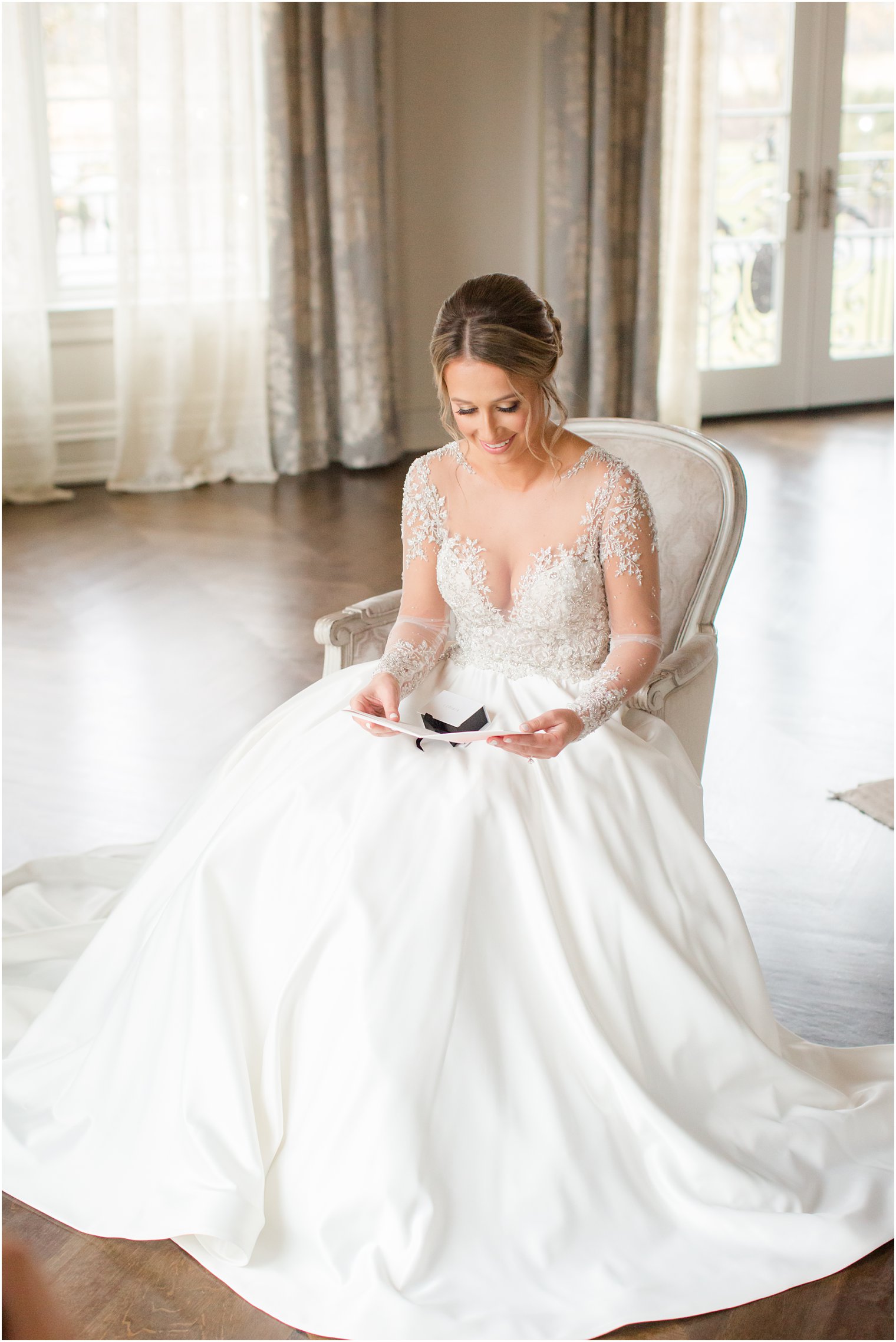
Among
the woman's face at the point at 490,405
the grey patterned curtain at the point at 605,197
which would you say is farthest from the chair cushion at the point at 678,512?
the grey patterned curtain at the point at 605,197

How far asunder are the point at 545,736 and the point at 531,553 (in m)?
0.44

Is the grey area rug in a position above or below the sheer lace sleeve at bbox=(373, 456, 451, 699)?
below

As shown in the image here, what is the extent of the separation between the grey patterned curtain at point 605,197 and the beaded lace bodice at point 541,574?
15.8ft

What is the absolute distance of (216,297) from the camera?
6.97 metres

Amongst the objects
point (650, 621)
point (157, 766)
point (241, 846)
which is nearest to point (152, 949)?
point (241, 846)

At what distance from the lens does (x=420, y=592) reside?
2.45m

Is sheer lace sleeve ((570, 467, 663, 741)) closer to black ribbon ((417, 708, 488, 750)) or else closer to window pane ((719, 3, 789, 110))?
black ribbon ((417, 708, 488, 750))

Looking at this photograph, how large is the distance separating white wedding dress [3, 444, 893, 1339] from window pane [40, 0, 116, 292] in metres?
5.60

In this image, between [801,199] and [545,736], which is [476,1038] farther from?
[801,199]

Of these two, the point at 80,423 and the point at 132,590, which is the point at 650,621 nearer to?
the point at 132,590

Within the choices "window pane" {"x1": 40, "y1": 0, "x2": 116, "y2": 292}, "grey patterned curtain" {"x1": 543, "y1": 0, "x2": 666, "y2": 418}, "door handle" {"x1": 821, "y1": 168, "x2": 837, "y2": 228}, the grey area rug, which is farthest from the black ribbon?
"door handle" {"x1": 821, "y1": 168, "x2": 837, "y2": 228}

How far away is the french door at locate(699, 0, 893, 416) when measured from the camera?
7.89 meters

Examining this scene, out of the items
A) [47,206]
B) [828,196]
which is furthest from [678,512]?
A: [828,196]

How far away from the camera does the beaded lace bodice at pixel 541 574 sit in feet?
7.27
